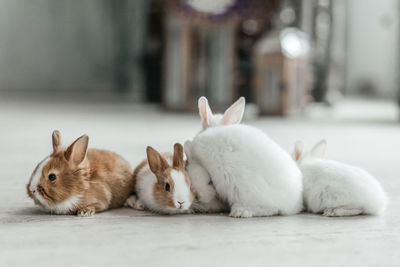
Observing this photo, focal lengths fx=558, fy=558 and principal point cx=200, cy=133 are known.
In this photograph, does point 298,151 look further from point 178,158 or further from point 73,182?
point 73,182

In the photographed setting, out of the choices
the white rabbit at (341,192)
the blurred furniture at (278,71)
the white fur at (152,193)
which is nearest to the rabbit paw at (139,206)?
the white fur at (152,193)

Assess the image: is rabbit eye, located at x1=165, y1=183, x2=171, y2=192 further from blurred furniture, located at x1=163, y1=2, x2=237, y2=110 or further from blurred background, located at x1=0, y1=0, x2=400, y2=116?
blurred furniture, located at x1=163, y1=2, x2=237, y2=110

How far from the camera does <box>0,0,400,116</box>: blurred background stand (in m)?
4.45

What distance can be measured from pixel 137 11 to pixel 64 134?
4.52m

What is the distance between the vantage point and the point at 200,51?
15.1 ft

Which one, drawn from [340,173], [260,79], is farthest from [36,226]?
[260,79]

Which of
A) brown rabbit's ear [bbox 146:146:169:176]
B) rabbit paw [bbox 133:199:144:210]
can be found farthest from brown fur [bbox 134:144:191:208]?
rabbit paw [bbox 133:199:144:210]

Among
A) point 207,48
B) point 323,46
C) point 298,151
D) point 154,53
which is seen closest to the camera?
point 298,151

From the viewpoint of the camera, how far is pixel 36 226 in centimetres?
126

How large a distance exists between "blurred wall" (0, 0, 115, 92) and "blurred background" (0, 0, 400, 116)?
0.01 meters

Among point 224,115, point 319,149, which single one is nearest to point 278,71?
point 319,149

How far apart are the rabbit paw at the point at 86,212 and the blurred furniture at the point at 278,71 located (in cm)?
310

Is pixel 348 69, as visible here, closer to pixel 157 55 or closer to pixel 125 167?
pixel 157 55

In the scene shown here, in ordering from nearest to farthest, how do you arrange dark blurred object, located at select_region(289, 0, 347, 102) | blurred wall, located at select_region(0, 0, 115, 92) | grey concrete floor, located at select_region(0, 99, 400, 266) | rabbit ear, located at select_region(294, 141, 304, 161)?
grey concrete floor, located at select_region(0, 99, 400, 266) < rabbit ear, located at select_region(294, 141, 304, 161) < dark blurred object, located at select_region(289, 0, 347, 102) < blurred wall, located at select_region(0, 0, 115, 92)
